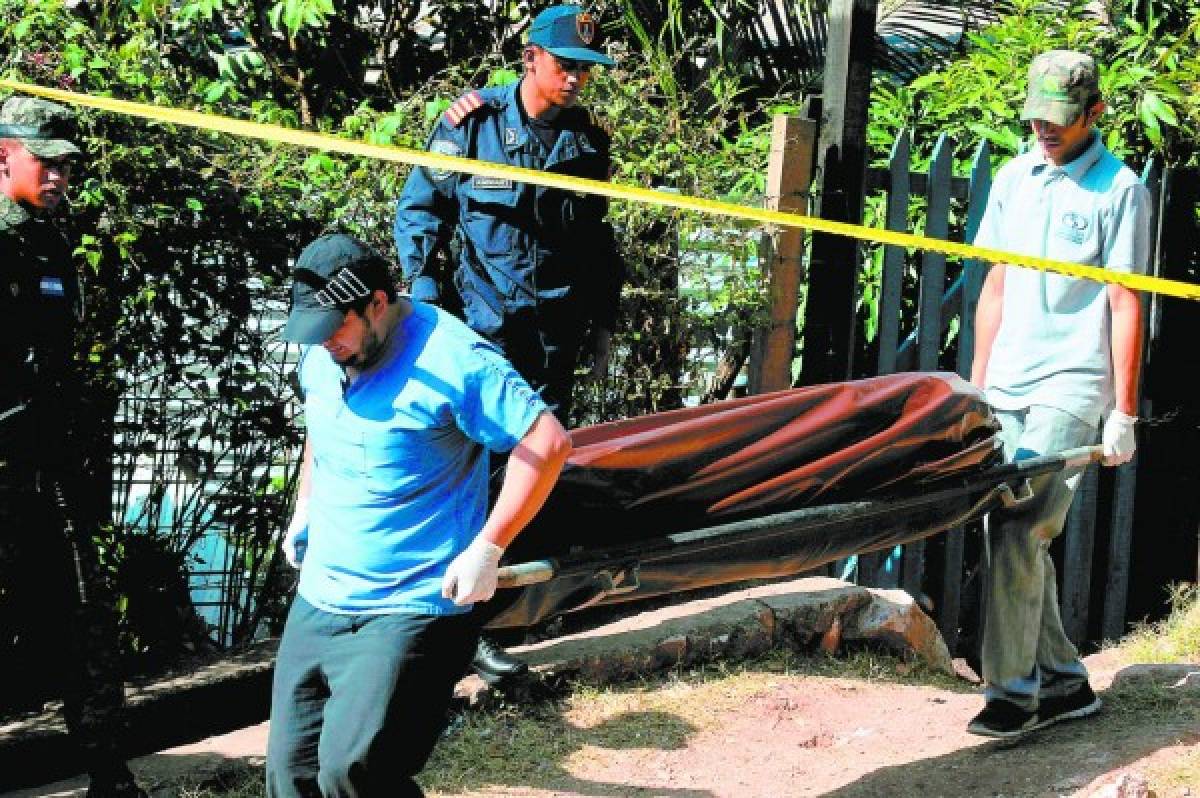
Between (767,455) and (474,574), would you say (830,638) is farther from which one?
(474,574)

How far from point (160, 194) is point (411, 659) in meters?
2.28

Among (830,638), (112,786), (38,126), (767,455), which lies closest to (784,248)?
(830,638)

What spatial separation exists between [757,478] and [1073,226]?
51.7 inches

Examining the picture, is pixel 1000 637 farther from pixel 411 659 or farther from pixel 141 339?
pixel 141 339

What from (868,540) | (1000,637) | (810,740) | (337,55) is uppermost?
(337,55)

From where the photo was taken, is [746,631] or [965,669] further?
[965,669]

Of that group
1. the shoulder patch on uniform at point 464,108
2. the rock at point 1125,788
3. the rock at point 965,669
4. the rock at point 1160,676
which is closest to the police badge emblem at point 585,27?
the shoulder patch on uniform at point 464,108

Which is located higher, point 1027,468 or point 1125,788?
point 1027,468

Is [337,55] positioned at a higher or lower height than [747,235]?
higher

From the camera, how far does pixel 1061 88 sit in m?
5.07

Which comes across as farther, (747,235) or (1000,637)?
(747,235)

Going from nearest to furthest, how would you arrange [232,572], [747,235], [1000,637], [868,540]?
1. [868,540]
2. [1000,637]
3. [232,572]
4. [747,235]

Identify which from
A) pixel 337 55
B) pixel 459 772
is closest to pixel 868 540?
pixel 459 772

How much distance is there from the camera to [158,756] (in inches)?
195
